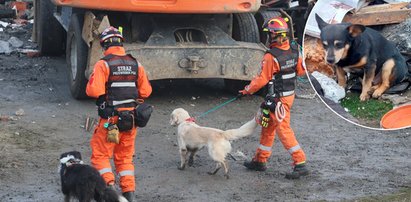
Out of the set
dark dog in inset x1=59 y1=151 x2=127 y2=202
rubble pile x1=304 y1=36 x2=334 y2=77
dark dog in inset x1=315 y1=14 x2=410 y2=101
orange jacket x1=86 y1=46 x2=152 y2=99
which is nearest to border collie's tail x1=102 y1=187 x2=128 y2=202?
dark dog in inset x1=59 y1=151 x2=127 y2=202

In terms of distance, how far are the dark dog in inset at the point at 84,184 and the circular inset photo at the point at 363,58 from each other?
7.19ft

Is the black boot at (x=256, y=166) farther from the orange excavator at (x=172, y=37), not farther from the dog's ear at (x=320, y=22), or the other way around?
the dog's ear at (x=320, y=22)

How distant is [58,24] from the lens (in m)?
13.4

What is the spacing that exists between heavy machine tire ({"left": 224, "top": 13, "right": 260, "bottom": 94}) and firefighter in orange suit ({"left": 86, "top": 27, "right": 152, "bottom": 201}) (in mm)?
4272

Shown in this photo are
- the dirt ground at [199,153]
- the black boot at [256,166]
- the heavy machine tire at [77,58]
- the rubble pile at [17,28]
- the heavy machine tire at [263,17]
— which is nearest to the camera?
the dirt ground at [199,153]

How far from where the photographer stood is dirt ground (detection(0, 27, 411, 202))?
7.47 m

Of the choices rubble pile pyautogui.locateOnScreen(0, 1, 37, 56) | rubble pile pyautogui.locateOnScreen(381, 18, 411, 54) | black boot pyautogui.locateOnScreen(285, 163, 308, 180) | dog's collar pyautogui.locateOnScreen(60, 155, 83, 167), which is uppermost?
rubble pile pyautogui.locateOnScreen(381, 18, 411, 54)

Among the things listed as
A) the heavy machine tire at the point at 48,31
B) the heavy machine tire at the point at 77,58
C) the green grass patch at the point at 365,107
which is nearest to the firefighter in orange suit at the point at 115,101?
the green grass patch at the point at 365,107

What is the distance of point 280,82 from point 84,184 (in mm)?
2403

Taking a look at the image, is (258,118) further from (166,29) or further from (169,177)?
(166,29)

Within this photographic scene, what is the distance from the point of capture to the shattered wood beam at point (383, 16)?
14.9 feet

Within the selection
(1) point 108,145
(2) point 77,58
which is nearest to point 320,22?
(1) point 108,145

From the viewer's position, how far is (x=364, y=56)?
4.81 meters

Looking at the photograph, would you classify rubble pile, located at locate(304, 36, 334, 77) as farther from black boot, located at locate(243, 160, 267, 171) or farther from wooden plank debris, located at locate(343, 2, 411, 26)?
black boot, located at locate(243, 160, 267, 171)
